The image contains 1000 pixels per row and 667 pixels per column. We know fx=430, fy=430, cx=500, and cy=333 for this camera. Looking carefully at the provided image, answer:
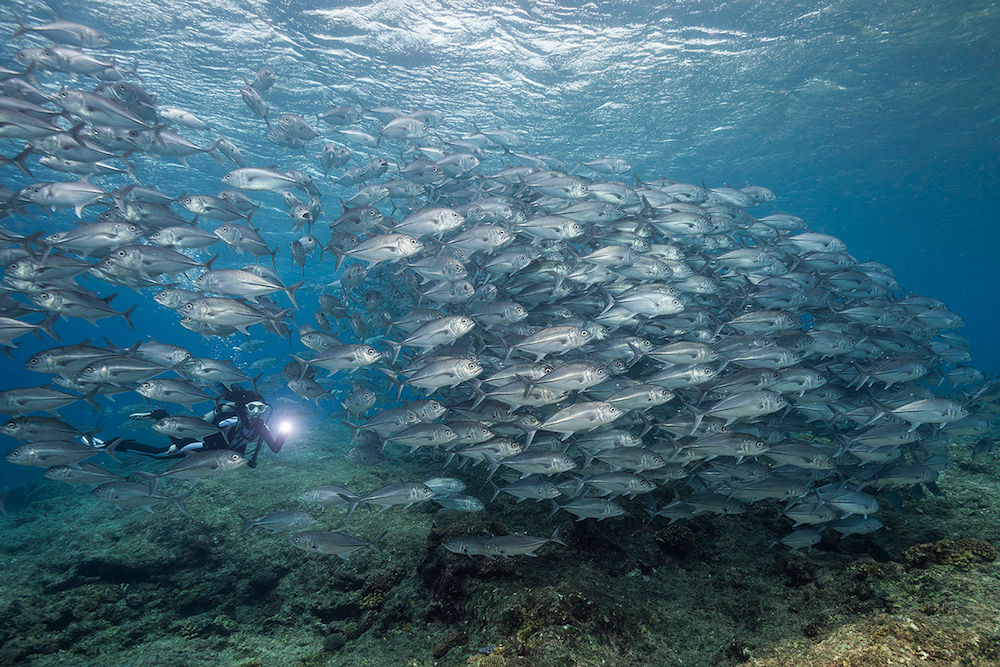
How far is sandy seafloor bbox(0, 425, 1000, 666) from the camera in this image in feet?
11.2

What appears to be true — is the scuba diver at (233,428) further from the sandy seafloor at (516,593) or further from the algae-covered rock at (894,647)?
the algae-covered rock at (894,647)

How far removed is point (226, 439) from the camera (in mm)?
7488

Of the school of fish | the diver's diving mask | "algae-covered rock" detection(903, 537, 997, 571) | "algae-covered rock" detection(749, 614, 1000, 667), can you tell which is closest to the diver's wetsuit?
the diver's diving mask

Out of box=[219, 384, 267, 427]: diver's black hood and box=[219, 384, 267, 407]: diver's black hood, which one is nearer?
box=[219, 384, 267, 427]: diver's black hood

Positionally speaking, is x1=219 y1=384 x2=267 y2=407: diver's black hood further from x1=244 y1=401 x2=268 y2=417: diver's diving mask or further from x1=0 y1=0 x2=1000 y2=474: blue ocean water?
x1=0 y1=0 x2=1000 y2=474: blue ocean water

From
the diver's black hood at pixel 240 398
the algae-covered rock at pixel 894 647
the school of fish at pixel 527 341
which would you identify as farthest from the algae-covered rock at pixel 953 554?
the diver's black hood at pixel 240 398

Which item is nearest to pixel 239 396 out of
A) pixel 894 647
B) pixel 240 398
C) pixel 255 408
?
pixel 240 398

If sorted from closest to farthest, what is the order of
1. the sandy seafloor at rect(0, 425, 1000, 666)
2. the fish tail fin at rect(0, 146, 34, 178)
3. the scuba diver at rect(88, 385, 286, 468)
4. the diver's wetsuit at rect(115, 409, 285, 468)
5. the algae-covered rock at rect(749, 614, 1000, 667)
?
the algae-covered rock at rect(749, 614, 1000, 667)
the sandy seafloor at rect(0, 425, 1000, 666)
the fish tail fin at rect(0, 146, 34, 178)
the diver's wetsuit at rect(115, 409, 285, 468)
the scuba diver at rect(88, 385, 286, 468)

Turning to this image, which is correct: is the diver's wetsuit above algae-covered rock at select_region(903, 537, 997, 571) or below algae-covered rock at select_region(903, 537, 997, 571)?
below

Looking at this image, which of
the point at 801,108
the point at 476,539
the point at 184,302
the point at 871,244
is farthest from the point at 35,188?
the point at 871,244

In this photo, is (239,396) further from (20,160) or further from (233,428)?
(20,160)

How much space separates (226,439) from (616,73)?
64.7 ft

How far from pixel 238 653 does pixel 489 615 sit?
2.72m

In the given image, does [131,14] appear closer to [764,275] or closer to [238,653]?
[238,653]
